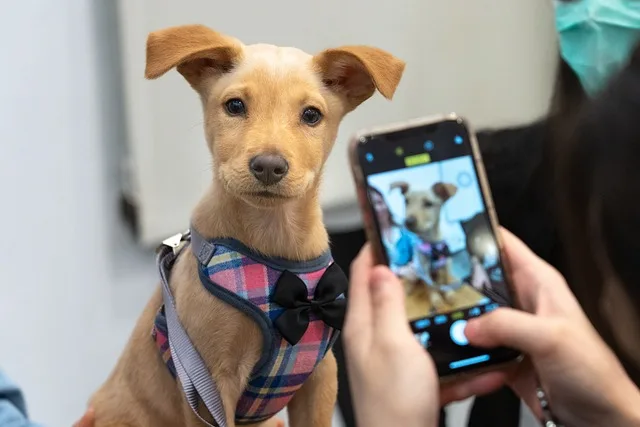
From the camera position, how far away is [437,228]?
0.69 meters

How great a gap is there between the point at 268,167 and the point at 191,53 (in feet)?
0.46

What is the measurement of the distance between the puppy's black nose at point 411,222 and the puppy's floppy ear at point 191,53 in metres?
0.24

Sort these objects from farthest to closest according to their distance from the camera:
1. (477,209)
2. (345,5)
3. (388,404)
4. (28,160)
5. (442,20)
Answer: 1. (442,20)
2. (345,5)
3. (28,160)
4. (477,209)
5. (388,404)

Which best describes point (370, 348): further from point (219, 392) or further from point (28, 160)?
point (28, 160)

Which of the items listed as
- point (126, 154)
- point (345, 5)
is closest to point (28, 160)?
point (126, 154)

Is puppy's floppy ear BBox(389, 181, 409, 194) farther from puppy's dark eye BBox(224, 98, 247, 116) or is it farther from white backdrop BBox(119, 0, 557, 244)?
white backdrop BBox(119, 0, 557, 244)

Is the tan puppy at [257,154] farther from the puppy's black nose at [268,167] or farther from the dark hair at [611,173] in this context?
the dark hair at [611,173]

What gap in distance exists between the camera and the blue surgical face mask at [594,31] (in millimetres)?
1028

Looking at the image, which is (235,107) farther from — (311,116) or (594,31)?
(594,31)

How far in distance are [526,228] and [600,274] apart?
63 centimetres

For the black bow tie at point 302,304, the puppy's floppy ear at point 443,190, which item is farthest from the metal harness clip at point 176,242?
the puppy's floppy ear at point 443,190

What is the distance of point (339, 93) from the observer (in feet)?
2.46

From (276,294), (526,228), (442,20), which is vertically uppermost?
(442,20)

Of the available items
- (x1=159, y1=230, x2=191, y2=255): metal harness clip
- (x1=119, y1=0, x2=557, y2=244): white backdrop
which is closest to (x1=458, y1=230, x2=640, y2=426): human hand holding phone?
(x1=159, y1=230, x2=191, y2=255): metal harness clip
